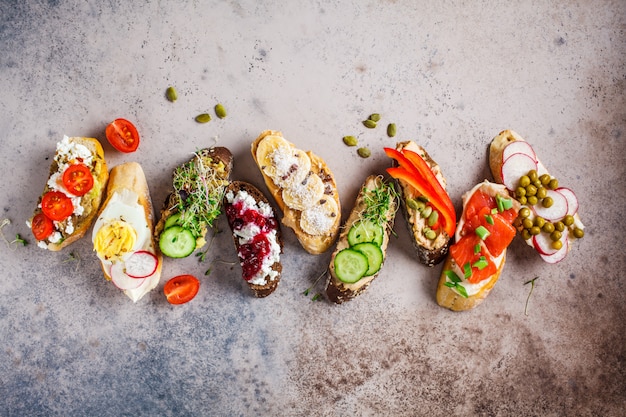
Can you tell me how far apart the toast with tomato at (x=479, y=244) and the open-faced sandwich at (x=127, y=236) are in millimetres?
2563

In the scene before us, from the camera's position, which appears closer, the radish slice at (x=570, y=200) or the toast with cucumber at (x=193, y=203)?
the toast with cucumber at (x=193, y=203)

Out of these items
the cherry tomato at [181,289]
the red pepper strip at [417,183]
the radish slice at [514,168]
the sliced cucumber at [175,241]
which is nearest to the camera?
the sliced cucumber at [175,241]

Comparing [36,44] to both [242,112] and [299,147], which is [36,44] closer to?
[242,112]

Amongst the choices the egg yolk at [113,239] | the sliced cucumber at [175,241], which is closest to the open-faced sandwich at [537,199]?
the sliced cucumber at [175,241]

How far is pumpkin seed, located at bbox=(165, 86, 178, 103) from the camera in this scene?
4.62 m

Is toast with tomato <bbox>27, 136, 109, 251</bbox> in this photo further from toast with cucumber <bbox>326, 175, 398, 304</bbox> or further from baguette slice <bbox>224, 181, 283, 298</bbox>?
toast with cucumber <bbox>326, 175, 398, 304</bbox>

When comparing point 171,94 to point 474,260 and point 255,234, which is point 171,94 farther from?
point 474,260

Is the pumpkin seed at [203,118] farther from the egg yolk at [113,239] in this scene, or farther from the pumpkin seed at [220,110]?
the egg yolk at [113,239]

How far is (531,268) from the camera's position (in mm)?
4930

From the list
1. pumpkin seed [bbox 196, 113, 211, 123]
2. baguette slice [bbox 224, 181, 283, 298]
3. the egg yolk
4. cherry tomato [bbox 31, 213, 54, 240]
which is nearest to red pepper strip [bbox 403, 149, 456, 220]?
baguette slice [bbox 224, 181, 283, 298]

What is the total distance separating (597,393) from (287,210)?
3364mm

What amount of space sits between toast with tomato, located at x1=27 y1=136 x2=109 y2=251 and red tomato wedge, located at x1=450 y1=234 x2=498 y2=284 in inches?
123

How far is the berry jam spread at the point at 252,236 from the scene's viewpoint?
14.6ft

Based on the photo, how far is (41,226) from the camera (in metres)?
4.41
